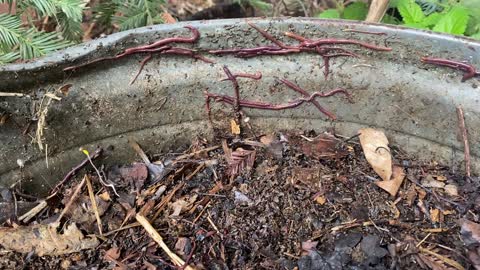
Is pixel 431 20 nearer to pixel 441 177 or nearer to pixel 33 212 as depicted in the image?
pixel 441 177

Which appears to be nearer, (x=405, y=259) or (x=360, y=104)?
(x=405, y=259)

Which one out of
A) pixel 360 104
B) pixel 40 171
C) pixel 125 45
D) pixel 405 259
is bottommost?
pixel 405 259

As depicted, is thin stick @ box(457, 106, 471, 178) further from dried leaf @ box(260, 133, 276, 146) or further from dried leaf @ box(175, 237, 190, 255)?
dried leaf @ box(175, 237, 190, 255)

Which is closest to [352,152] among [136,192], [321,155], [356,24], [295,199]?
[321,155]

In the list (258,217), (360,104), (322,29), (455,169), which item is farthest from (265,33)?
(455,169)

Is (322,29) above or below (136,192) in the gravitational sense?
above

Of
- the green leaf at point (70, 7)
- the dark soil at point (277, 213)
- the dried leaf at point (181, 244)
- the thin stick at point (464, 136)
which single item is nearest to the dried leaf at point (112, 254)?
the dark soil at point (277, 213)

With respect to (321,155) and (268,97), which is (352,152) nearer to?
(321,155)
